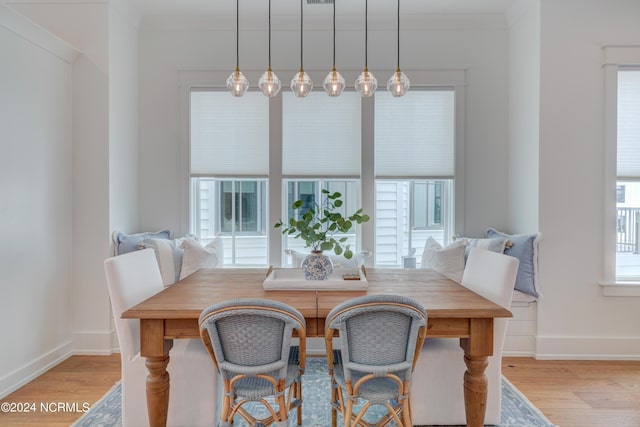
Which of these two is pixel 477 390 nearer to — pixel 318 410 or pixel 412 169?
pixel 318 410

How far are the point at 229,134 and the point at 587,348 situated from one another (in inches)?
145

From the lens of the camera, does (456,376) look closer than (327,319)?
No

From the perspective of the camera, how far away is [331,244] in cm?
221

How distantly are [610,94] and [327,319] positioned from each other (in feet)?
10.3

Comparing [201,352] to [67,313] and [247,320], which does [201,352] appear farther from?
[67,313]

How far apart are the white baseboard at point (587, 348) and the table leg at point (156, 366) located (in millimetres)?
2867

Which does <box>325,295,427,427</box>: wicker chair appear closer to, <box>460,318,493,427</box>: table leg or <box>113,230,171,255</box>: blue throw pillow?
<box>460,318,493,427</box>: table leg

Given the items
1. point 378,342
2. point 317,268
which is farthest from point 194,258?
point 378,342

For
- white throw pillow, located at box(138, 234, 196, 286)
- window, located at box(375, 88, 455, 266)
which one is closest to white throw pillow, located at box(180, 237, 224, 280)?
white throw pillow, located at box(138, 234, 196, 286)

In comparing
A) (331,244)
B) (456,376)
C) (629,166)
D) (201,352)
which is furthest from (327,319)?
(629,166)

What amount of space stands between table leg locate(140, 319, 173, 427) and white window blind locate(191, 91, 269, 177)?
6.93 feet

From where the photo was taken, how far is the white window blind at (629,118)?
10.2ft

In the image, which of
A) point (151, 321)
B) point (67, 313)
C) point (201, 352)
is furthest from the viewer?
point (67, 313)

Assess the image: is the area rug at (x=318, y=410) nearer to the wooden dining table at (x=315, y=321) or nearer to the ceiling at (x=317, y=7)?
the wooden dining table at (x=315, y=321)
